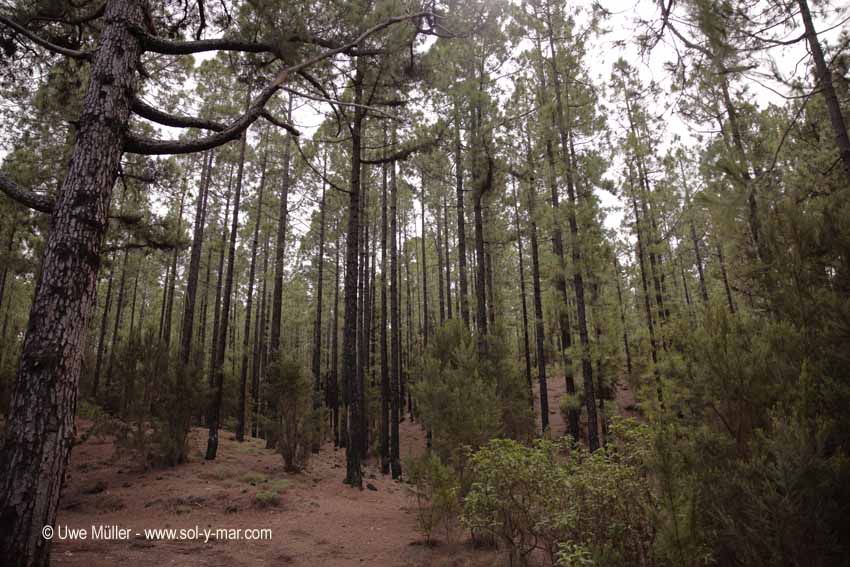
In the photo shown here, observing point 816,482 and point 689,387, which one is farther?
point 689,387

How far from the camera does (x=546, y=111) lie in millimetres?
11344

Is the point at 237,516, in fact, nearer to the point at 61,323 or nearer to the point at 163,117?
the point at 61,323

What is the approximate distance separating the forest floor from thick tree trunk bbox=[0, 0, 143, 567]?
2027mm

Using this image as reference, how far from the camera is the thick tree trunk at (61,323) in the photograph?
2.76m

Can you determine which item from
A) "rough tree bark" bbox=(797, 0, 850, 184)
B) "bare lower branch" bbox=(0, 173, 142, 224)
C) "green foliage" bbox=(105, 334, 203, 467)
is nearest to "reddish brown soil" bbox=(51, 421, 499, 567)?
"green foliage" bbox=(105, 334, 203, 467)

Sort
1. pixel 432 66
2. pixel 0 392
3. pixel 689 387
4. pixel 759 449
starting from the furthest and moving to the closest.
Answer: pixel 0 392 < pixel 432 66 < pixel 689 387 < pixel 759 449

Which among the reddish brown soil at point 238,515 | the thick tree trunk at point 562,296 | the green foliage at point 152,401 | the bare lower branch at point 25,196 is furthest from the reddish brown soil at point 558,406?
the bare lower branch at point 25,196

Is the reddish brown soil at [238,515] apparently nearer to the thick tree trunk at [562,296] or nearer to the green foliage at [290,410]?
the green foliage at [290,410]

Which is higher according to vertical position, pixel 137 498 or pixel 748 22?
pixel 748 22

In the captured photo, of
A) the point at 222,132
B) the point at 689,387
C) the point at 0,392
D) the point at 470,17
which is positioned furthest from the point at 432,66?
the point at 0,392

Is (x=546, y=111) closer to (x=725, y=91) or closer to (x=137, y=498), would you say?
(x=725, y=91)

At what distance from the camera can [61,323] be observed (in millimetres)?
3057

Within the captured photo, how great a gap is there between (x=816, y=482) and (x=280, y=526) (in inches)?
254

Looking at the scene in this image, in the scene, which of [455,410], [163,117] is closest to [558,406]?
[455,410]
